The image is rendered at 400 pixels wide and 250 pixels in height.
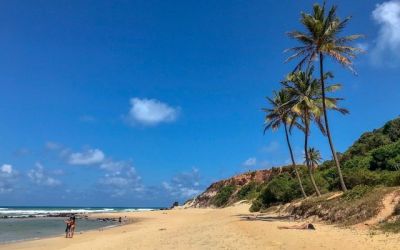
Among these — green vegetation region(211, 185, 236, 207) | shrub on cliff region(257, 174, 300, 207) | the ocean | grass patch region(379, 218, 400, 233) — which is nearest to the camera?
grass patch region(379, 218, 400, 233)

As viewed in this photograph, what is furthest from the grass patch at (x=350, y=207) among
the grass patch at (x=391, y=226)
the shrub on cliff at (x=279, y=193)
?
the shrub on cliff at (x=279, y=193)

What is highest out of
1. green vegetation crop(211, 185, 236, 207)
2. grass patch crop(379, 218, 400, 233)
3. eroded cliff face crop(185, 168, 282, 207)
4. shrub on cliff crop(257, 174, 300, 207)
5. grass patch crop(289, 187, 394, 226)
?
eroded cliff face crop(185, 168, 282, 207)

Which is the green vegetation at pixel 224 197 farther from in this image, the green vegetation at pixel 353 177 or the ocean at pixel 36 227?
the green vegetation at pixel 353 177

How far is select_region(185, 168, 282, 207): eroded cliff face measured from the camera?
320ft

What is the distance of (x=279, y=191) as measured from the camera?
46000 millimetres

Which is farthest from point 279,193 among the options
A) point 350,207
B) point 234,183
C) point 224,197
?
point 234,183

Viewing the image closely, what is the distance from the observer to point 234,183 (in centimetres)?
10869

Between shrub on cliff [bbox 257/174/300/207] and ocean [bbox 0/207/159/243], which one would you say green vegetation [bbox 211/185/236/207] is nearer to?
ocean [bbox 0/207/159/243]

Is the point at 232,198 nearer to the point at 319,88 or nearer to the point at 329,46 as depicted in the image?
the point at 319,88

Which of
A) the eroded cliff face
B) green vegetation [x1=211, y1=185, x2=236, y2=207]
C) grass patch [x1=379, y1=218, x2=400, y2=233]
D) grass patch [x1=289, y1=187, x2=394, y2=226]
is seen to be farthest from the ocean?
the eroded cliff face

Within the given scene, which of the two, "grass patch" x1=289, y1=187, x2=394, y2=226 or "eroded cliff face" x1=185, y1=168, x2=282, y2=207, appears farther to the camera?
"eroded cliff face" x1=185, y1=168, x2=282, y2=207

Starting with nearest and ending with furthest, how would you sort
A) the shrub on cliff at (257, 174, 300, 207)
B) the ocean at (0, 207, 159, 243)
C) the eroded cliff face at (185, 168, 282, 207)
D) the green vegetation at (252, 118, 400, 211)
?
the green vegetation at (252, 118, 400, 211), the ocean at (0, 207, 159, 243), the shrub on cliff at (257, 174, 300, 207), the eroded cliff face at (185, 168, 282, 207)

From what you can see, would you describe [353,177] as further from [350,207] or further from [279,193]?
[279,193]

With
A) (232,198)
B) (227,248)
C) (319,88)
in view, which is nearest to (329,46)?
(319,88)
